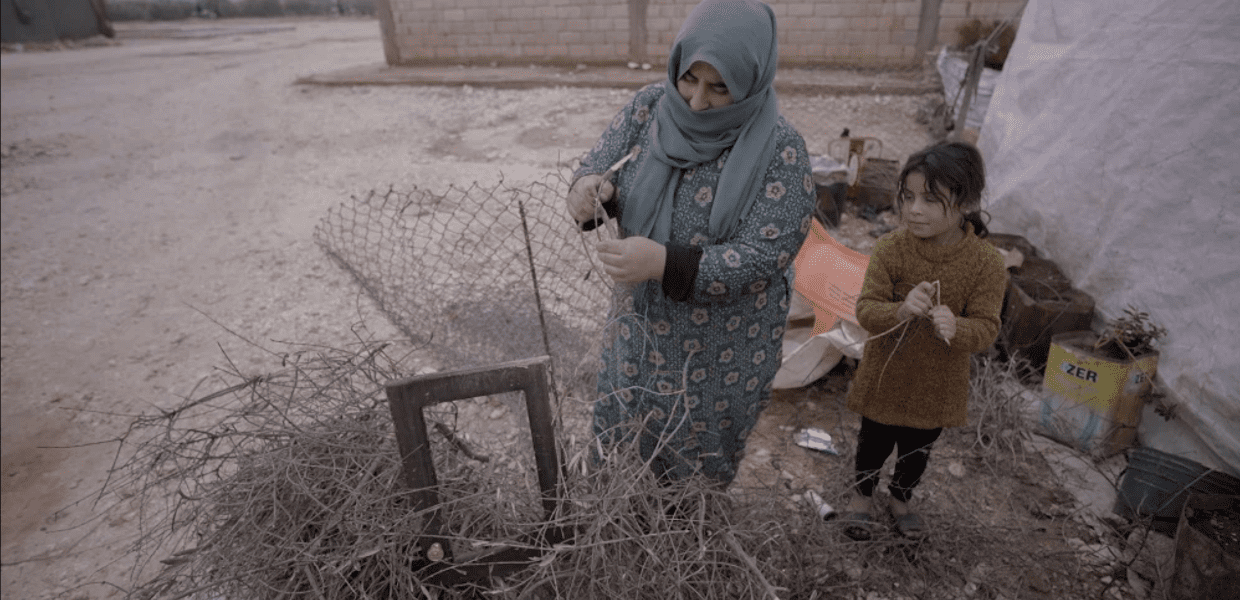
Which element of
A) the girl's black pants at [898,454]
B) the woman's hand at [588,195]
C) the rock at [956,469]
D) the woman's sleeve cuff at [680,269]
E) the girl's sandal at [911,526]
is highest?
the woman's hand at [588,195]

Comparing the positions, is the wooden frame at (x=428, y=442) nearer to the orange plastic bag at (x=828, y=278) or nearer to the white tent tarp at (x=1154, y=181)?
the orange plastic bag at (x=828, y=278)

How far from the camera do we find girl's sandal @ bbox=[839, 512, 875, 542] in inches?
77.4

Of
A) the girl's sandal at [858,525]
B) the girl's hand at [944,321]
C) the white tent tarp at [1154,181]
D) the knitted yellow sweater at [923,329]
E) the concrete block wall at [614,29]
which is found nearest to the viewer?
the girl's hand at [944,321]

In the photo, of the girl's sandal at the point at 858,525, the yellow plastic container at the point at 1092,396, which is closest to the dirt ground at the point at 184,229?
the girl's sandal at the point at 858,525

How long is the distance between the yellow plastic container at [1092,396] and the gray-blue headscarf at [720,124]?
1.81 m

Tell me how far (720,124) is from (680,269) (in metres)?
0.31

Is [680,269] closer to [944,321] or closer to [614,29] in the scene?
[944,321]

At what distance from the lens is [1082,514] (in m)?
2.20

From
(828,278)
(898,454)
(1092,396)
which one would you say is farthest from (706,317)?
(1092,396)

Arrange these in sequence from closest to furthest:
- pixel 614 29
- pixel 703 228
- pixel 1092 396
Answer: pixel 703 228
pixel 1092 396
pixel 614 29

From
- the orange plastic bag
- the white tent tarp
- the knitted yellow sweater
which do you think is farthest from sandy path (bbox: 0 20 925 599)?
the white tent tarp

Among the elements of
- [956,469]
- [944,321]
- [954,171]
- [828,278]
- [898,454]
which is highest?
[954,171]

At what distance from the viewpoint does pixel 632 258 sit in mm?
1258

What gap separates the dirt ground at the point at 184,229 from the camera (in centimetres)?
270
